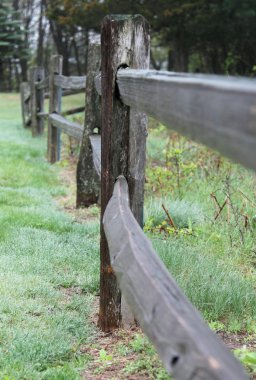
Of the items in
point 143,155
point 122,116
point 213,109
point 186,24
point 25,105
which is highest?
point 186,24

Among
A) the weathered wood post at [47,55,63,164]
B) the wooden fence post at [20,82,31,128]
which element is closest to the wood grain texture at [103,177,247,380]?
the weathered wood post at [47,55,63,164]

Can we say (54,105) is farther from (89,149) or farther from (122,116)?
(122,116)

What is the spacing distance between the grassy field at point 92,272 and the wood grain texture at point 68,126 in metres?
0.72

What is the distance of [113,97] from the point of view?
8.45 feet

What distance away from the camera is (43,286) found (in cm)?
318

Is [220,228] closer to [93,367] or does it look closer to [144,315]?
[93,367]

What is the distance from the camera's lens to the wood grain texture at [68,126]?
21.1 ft

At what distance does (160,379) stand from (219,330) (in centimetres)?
63

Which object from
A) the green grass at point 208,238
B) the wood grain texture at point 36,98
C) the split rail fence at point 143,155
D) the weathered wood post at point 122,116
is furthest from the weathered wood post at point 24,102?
the weathered wood post at point 122,116

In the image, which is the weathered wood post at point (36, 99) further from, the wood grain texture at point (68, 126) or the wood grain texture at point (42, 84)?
the wood grain texture at point (68, 126)

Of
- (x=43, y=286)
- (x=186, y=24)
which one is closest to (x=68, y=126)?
(x=43, y=286)

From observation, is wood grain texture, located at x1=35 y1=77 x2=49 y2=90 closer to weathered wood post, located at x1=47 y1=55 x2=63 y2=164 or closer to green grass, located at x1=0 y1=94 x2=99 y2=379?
weathered wood post, located at x1=47 y1=55 x2=63 y2=164

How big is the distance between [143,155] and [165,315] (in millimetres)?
1391

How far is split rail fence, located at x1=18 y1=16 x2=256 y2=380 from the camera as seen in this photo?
1.07 metres
